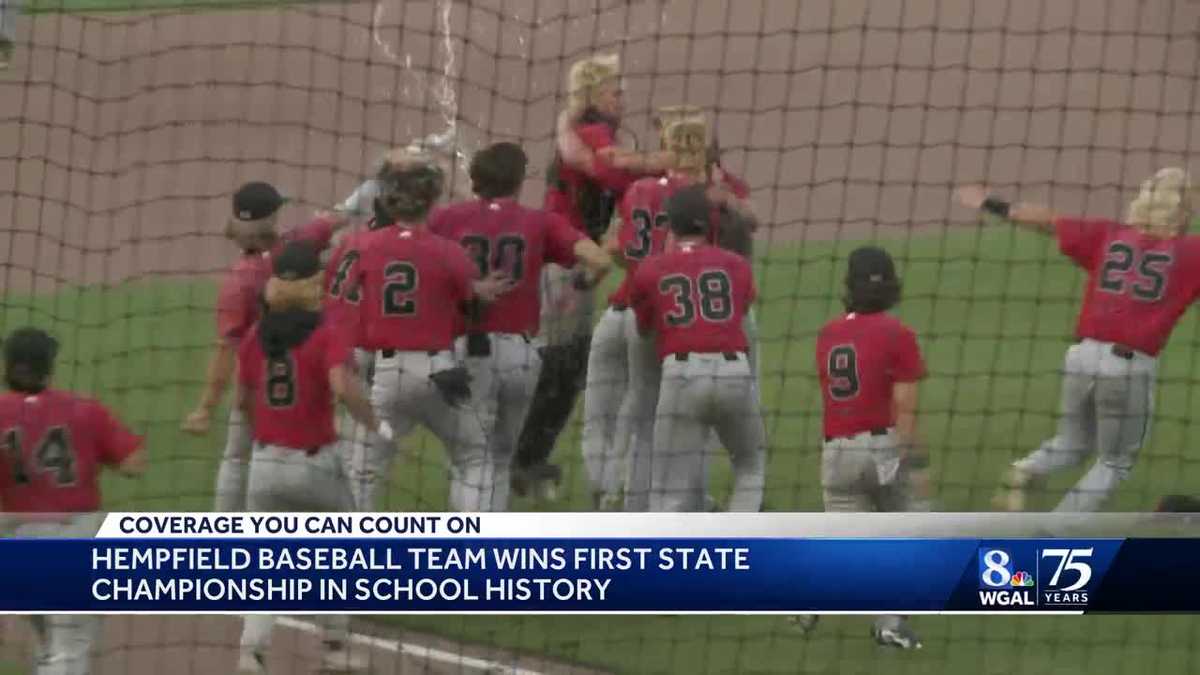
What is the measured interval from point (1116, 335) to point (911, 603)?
9.86 feet

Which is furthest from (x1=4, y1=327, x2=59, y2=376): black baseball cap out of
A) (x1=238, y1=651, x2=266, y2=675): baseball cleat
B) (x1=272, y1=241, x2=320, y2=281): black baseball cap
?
(x1=238, y1=651, x2=266, y2=675): baseball cleat

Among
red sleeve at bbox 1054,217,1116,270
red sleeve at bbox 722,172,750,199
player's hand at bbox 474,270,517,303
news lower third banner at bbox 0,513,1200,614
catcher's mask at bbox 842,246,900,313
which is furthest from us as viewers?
red sleeve at bbox 722,172,750,199

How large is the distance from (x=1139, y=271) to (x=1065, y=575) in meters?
2.88

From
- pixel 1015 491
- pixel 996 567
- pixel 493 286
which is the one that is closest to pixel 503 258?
pixel 493 286

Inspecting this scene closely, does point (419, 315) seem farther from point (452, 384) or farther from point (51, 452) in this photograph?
Result: point (51, 452)

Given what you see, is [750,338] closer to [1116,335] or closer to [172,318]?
[1116,335]

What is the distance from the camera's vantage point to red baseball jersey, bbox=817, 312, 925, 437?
8750mm

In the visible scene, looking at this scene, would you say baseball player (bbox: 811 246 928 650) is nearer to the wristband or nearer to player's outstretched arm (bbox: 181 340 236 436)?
the wristband

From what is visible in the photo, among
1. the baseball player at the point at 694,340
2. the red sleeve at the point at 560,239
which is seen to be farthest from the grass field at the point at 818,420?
the red sleeve at the point at 560,239

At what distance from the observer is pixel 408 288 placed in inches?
360

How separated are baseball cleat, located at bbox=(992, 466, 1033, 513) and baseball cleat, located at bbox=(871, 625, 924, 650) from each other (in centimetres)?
122

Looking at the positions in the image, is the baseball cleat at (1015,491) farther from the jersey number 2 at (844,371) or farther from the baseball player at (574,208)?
the baseball player at (574,208)

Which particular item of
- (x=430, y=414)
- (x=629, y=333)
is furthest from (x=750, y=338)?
(x=430, y=414)

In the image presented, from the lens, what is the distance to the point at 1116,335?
9.69 m
